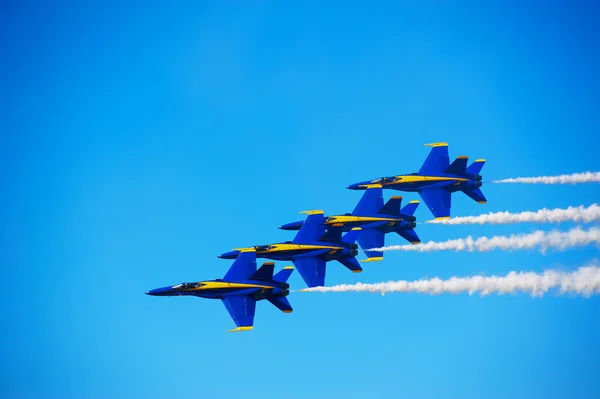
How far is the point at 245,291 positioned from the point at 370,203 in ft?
59.9

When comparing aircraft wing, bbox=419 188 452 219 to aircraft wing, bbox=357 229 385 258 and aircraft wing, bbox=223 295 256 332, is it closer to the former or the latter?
aircraft wing, bbox=357 229 385 258

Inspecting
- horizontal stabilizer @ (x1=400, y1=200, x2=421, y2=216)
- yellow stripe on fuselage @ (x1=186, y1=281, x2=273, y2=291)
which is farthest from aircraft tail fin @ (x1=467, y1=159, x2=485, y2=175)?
yellow stripe on fuselage @ (x1=186, y1=281, x2=273, y2=291)

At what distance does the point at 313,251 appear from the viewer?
120m

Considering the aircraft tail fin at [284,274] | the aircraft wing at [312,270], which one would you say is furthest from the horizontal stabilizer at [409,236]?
the aircraft tail fin at [284,274]

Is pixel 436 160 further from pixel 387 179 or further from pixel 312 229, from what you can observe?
pixel 312 229

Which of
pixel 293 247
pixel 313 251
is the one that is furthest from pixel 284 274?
pixel 313 251

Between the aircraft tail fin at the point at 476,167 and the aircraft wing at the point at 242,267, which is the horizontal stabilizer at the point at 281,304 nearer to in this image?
the aircraft wing at the point at 242,267

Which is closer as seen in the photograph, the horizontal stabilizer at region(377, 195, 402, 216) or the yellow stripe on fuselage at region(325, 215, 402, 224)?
the yellow stripe on fuselage at region(325, 215, 402, 224)

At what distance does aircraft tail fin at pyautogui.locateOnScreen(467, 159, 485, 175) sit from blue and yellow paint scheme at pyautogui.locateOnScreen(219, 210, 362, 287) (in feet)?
45.5

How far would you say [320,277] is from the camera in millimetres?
120125

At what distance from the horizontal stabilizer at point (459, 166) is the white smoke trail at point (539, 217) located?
4.68 meters

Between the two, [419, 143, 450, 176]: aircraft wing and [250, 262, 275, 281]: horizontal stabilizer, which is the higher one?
[419, 143, 450, 176]: aircraft wing

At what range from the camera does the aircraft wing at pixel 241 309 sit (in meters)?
115

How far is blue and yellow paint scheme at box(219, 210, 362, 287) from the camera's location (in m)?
120
